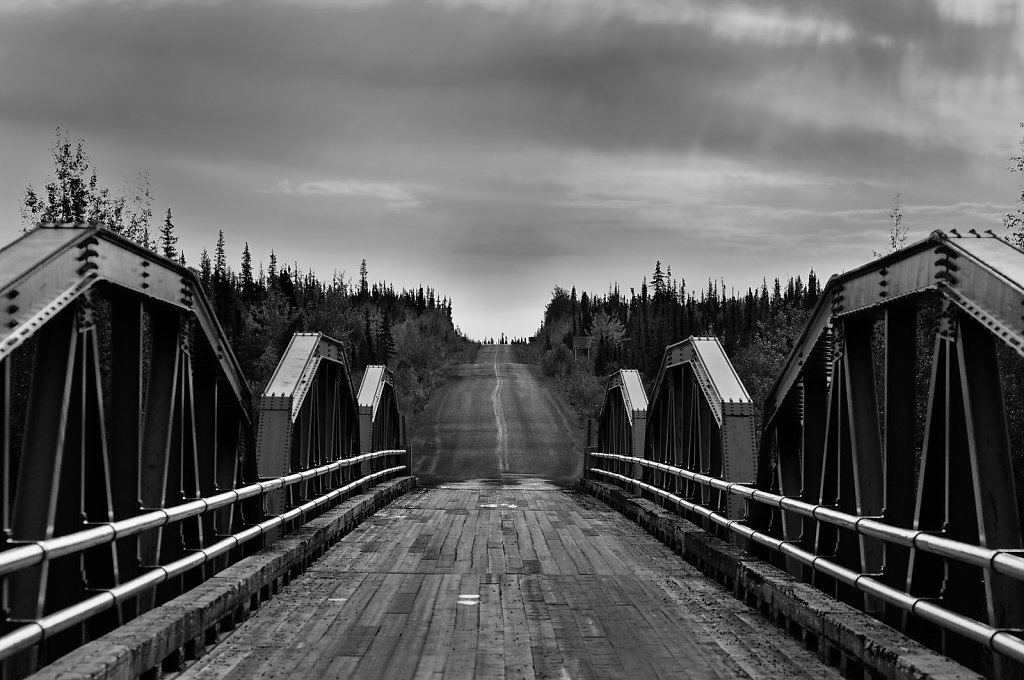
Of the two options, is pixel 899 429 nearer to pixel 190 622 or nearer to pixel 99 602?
pixel 190 622

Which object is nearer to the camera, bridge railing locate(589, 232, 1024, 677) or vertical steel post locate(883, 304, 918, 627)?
bridge railing locate(589, 232, 1024, 677)

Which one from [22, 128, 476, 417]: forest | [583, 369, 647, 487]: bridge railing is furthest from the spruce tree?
[583, 369, 647, 487]: bridge railing

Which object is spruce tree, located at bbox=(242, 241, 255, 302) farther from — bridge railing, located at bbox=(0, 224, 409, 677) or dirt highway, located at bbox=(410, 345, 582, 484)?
bridge railing, located at bbox=(0, 224, 409, 677)

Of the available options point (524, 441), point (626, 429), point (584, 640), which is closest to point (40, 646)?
point (584, 640)

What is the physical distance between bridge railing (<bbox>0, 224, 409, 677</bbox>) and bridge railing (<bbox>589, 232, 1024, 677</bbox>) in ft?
15.0

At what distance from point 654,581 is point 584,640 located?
10.5ft

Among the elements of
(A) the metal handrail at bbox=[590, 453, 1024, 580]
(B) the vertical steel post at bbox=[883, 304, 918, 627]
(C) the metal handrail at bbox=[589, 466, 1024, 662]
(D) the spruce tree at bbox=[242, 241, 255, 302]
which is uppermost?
(D) the spruce tree at bbox=[242, 241, 255, 302]

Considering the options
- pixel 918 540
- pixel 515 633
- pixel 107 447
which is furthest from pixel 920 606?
pixel 107 447

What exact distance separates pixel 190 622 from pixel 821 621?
4246 millimetres

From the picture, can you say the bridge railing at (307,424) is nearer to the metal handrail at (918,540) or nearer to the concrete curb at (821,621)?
the concrete curb at (821,621)

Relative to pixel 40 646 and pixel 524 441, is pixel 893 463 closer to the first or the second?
pixel 40 646

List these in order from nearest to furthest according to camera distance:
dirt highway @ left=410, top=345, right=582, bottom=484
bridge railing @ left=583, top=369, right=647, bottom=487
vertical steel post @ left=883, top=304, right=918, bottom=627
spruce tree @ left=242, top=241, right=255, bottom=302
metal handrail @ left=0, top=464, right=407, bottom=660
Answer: metal handrail @ left=0, top=464, right=407, bottom=660, vertical steel post @ left=883, top=304, right=918, bottom=627, bridge railing @ left=583, top=369, right=647, bottom=487, dirt highway @ left=410, top=345, right=582, bottom=484, spruce tree @ left=242, top=241, right=255, bottom=302

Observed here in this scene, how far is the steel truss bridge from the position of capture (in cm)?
607

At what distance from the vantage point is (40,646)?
6.38 metres
